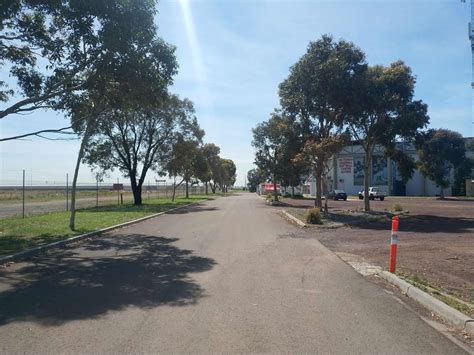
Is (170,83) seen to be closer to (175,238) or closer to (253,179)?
(175,238)

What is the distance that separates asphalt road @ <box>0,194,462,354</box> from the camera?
5895 mm

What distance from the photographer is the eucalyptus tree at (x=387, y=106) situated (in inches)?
1118

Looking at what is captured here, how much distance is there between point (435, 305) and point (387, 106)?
2343 cm

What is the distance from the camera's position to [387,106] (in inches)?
1158

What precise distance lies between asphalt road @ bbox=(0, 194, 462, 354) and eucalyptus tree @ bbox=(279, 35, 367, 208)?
15992 millimetres

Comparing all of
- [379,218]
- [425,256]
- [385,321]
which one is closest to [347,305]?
[385,321]

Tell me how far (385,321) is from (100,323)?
389 centimetres

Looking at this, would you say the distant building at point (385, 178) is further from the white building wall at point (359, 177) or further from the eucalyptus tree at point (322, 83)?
the eucalyptus tree at point (322, 83)

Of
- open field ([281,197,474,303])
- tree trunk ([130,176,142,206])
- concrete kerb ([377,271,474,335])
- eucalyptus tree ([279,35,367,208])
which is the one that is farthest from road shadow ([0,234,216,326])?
tree trunk ([130,176,142,206])

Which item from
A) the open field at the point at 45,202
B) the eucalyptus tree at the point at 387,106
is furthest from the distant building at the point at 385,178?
the eucalyptus tree at the point at 387,106

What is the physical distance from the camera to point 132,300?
26.3 ft

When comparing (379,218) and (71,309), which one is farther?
(379,218)

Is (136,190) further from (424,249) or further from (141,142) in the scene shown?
(424,249)

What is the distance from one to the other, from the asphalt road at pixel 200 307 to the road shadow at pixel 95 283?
2 centimetres
